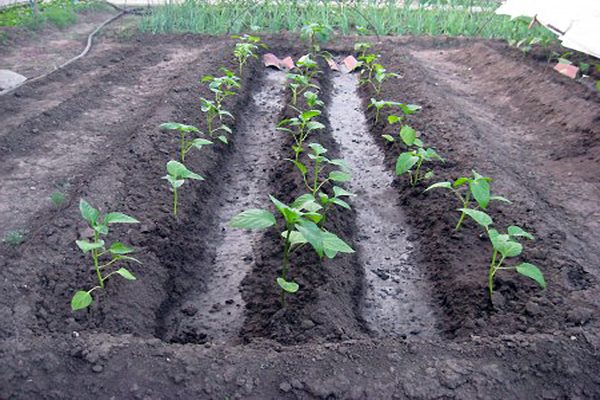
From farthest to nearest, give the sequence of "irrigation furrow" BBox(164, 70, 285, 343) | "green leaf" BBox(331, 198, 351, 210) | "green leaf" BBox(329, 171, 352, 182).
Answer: "green leaf" BBox(329, 171, 352, 182)
"green leaf" BBox(331, 198, 351, 210)
"irrigation furrow" BBox(164, 70, 285, 343)

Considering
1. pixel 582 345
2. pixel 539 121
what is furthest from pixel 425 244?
pixel 539 121

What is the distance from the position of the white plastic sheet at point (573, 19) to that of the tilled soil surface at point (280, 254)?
56 centimetres

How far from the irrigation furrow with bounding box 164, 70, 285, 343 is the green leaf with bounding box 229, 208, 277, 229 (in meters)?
0.69

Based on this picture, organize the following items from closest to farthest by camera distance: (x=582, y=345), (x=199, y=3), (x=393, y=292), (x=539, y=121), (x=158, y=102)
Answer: (x=582, y=345) → (x=393, y=292) → (x=158, y=102) → (x=539, y=121) → (x=199, y=3)

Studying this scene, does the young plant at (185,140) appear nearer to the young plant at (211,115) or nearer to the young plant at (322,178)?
the young plant at (211,115)

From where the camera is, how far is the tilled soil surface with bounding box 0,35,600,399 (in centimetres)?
218

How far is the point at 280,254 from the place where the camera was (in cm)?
323

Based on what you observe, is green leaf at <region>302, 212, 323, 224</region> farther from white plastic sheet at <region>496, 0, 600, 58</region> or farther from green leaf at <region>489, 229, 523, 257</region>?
white plastic sheet at <region>496, 0, 600, 58</region>

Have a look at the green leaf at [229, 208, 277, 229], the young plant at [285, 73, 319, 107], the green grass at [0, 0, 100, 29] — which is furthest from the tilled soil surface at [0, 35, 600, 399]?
the green grass at [0, 0, 100, 29]

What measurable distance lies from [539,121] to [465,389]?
4.23m

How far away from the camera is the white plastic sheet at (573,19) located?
5832 mm

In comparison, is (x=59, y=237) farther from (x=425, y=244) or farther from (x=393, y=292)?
(x=425, y=244)

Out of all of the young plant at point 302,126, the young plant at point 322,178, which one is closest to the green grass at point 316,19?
the young plant at point 302,126

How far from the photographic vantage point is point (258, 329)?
8.80 feet
